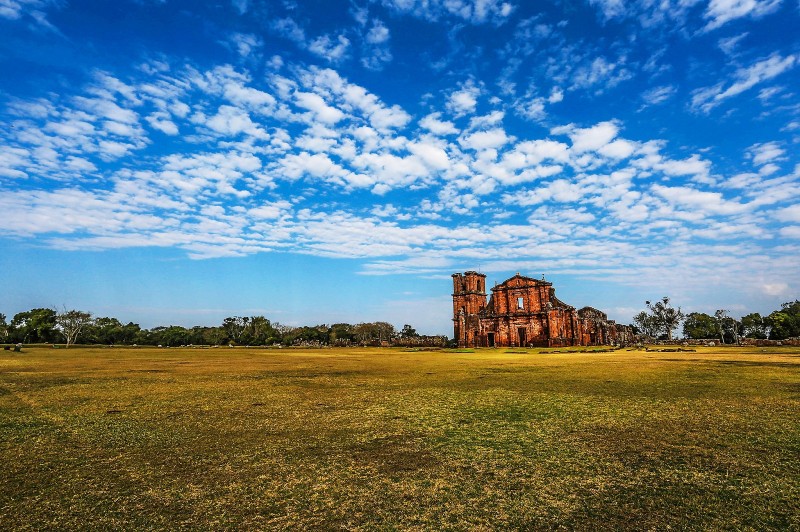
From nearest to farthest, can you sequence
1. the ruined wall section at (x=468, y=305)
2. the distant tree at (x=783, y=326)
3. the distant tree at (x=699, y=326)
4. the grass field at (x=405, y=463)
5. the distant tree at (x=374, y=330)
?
the grass field at (x=405, y=463) < the ruined wall section at (x=468, y=305) < the distant tree at (x=783, y=326) < the distant tree at (x=699, y=326) < the distant tree at (x=374, y=330)

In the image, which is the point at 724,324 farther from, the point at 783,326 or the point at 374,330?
the point at 374,330

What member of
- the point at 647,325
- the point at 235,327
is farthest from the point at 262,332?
the point at 647,325

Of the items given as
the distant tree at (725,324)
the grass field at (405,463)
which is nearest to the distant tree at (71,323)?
the grass field at (405,463)

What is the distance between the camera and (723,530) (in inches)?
138

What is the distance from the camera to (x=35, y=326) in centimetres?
8019

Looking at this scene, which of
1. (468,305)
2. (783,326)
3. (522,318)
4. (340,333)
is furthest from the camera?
(340,333)

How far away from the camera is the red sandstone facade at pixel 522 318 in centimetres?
6152

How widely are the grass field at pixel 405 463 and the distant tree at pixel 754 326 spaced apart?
10231cm

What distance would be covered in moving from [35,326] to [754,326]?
480 feet

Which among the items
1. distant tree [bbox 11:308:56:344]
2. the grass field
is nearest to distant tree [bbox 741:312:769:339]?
the grass field

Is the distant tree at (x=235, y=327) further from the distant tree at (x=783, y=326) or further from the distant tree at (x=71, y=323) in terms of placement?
the distant tree at (x=783, y=326)

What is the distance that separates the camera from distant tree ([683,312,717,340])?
92.2 m

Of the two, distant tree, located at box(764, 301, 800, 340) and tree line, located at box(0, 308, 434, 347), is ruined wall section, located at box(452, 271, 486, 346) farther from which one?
distant tree, located at box(764, 301, 800, 340)

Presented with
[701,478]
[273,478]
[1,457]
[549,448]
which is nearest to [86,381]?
[1,457]
